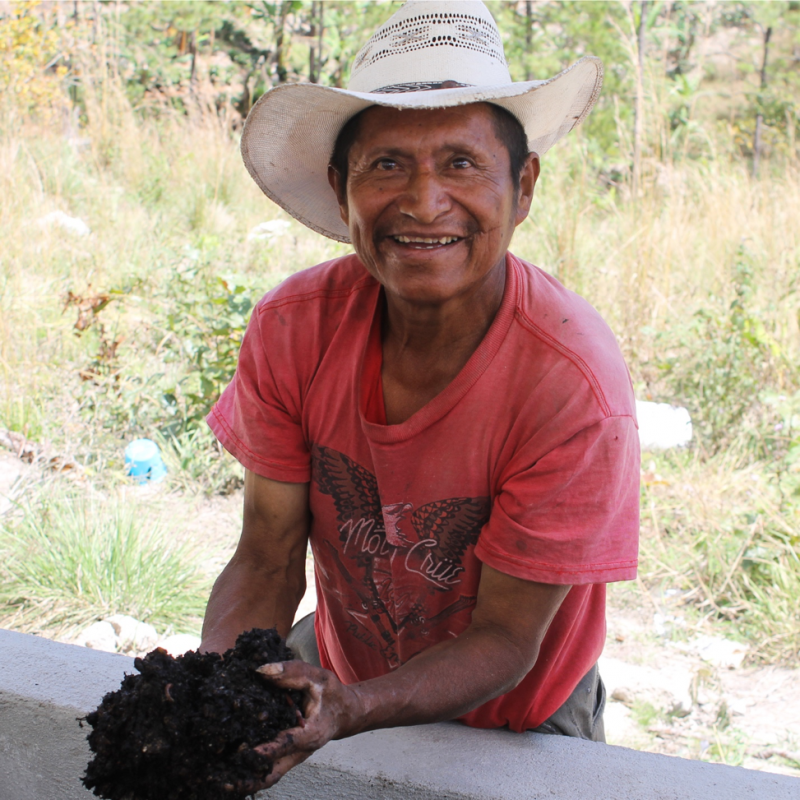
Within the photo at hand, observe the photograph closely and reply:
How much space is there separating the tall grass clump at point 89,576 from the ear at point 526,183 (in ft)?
6.43

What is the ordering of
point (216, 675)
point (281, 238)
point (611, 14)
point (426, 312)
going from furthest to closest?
point (611, 14)
point (281, 238)
point (426, 312)
point (216, 675)

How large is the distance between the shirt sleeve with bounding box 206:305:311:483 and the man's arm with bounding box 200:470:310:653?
0.04m

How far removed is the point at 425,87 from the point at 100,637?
2125 millimetres

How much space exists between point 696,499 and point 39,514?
8.80 feet

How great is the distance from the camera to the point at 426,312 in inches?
65.2

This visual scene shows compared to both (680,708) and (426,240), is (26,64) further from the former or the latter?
(680,708)

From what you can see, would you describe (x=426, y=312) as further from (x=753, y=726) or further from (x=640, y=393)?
(x=640, y=393)

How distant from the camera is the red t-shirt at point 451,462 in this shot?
149 cm

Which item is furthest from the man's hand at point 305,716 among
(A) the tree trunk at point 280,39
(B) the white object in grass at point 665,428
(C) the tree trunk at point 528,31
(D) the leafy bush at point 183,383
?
(C) the tree trunk at point 528,31

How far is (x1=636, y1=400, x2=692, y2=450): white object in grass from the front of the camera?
411cm

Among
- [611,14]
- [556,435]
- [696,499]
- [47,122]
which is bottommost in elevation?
[696,499]

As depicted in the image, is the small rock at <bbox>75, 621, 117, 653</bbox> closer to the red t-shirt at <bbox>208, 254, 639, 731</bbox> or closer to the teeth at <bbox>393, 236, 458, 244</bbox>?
the red t-shirt at <bbox>208, 254, 639, 731</bbox>

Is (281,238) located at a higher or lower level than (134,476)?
higher

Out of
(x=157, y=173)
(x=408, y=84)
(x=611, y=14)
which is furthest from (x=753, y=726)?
(x=611, y=14)
